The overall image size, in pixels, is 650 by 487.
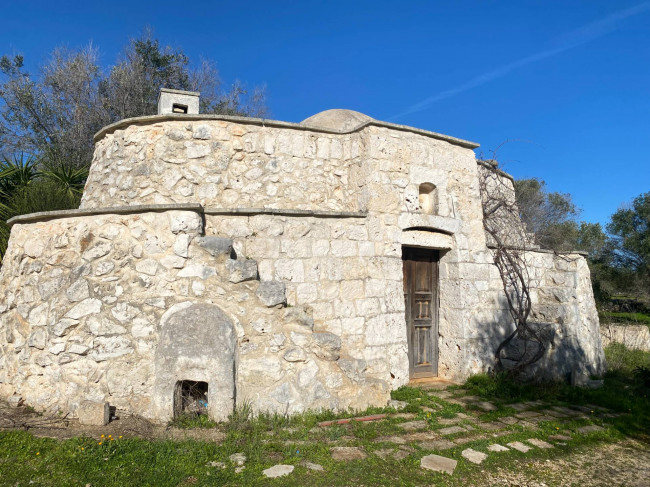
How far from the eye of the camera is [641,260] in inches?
720

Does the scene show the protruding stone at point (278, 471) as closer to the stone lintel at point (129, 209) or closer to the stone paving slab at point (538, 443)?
the stone paving slab at point (538, 443)

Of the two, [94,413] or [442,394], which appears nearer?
[94,413]

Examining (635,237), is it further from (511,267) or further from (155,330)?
(155,330)

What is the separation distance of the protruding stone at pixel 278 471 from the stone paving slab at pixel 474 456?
172 cm

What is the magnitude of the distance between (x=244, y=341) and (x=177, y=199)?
2483 millimetres

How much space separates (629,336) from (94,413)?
457 inches

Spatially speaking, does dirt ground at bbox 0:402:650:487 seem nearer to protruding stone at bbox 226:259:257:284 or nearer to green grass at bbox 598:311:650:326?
protruding stone at bbox 226:259:257:284

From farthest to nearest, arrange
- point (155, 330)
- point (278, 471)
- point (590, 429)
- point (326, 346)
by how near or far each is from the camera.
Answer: point (590, 429), point (326, 346), point (155, 330), point (278, 471)

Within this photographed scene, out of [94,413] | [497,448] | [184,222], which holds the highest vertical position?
[184,222]

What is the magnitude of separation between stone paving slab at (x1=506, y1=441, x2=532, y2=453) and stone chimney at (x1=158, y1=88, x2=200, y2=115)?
21.4ft

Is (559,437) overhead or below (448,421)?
below

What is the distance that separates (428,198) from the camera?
7.08 meters

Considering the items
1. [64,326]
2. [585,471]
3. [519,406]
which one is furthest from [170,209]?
[519,406]

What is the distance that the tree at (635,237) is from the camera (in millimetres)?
18000
